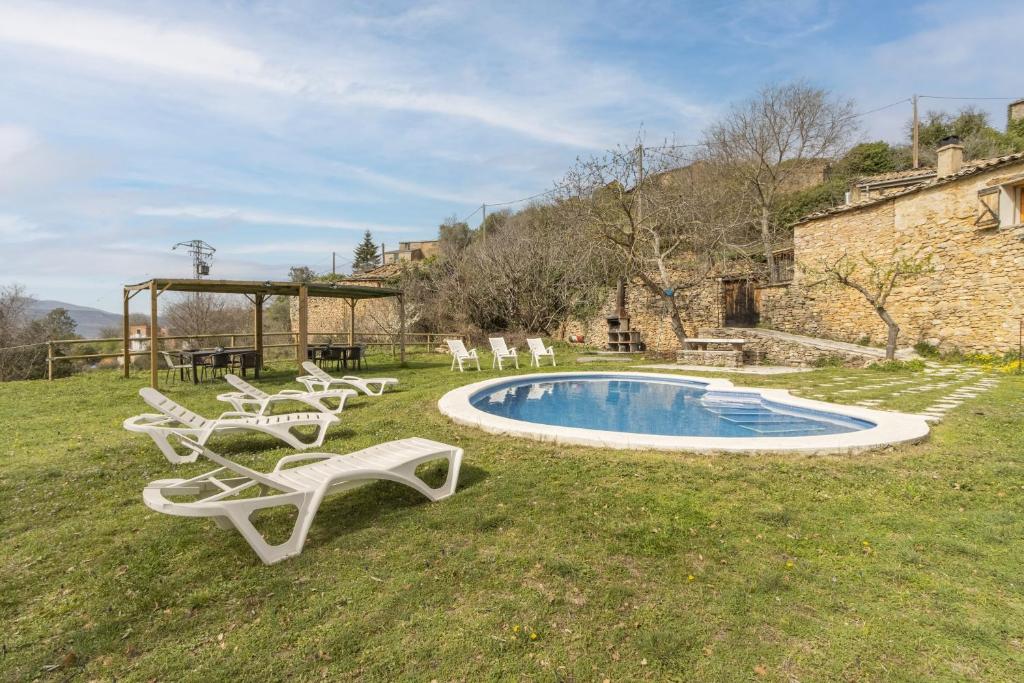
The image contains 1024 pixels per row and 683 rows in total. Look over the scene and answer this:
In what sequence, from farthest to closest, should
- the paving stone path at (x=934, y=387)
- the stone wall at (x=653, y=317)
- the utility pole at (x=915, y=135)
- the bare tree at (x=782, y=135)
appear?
the bare tree at (x=782, y=135) → the utility pole at (x=915, y=135) → the stone wall at (x=653, y=317) → the paving stone path at (x=934, y=387)

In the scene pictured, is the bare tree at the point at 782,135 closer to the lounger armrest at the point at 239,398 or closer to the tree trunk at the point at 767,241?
the tree trunk at the point at 767,241

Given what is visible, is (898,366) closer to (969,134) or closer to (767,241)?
(767,241)

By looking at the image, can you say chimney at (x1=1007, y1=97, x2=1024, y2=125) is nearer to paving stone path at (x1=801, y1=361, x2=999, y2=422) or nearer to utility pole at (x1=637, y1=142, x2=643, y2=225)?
utility pole at (x1=637, y1=142, x2=643, y2=225)

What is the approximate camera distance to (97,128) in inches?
283

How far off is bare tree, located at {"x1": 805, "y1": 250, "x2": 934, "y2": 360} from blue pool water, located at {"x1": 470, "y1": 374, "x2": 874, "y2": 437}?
18.2 feet

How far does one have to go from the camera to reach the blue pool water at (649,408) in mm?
6589

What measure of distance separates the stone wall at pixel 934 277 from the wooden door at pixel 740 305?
7.34ft

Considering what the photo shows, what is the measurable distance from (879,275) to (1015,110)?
929 inches

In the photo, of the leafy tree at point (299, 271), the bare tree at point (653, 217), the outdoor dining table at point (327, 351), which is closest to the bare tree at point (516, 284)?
the bare tree at point (653, 217)

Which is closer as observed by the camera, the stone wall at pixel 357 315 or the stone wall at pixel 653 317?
the stone wall at pixel 653 317

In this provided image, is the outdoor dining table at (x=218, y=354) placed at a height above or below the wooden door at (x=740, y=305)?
below

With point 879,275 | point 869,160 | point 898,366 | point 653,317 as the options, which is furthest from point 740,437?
point 869,160

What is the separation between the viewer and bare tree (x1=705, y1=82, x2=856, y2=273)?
75.4 feet

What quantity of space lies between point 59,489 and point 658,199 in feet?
48.8
